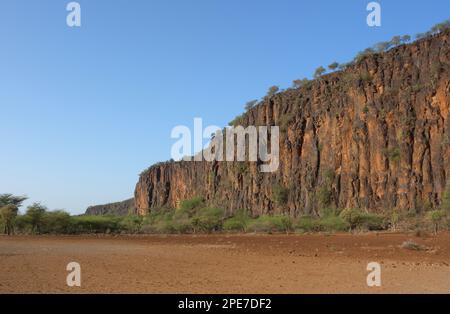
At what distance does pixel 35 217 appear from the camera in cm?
6119

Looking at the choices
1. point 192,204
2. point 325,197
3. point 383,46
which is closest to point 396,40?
point 383,46

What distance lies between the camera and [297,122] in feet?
256

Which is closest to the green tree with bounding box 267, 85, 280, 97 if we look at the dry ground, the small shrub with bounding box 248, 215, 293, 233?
the small shrub with bounding box 248, 215, 293, 233

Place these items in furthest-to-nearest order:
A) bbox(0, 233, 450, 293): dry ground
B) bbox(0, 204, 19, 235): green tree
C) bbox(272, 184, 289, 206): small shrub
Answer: bbox(272, 184, 289, 206): small shrub, bbox(0, 204, 19, 235): green tree, bbox(0, 233, 450, 293): dry ground

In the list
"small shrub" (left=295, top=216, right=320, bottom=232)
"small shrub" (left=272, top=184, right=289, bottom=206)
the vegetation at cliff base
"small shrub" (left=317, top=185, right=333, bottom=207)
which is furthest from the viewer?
"small shrub" (left=272, top=184, right=289, bottom=206)

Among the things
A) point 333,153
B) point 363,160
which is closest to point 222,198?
point 333,153

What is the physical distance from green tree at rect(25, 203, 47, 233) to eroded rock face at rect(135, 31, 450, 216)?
3861 cm

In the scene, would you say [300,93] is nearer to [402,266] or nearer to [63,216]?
[63,216]

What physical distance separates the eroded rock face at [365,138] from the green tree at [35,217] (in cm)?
3861

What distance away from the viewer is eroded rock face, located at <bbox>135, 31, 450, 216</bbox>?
5275cm

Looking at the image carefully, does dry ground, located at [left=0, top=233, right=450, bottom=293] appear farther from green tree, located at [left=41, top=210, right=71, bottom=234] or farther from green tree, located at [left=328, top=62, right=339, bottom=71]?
green tree, located at [left=328, top=62, right=339, bottom=71]

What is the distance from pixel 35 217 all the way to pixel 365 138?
47.8 metres

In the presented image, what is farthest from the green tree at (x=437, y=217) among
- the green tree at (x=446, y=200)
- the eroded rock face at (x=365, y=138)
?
the eroded rock face at (x=365, y=138)

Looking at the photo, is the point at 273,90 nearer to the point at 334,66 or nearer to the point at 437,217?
the point at 334,66
